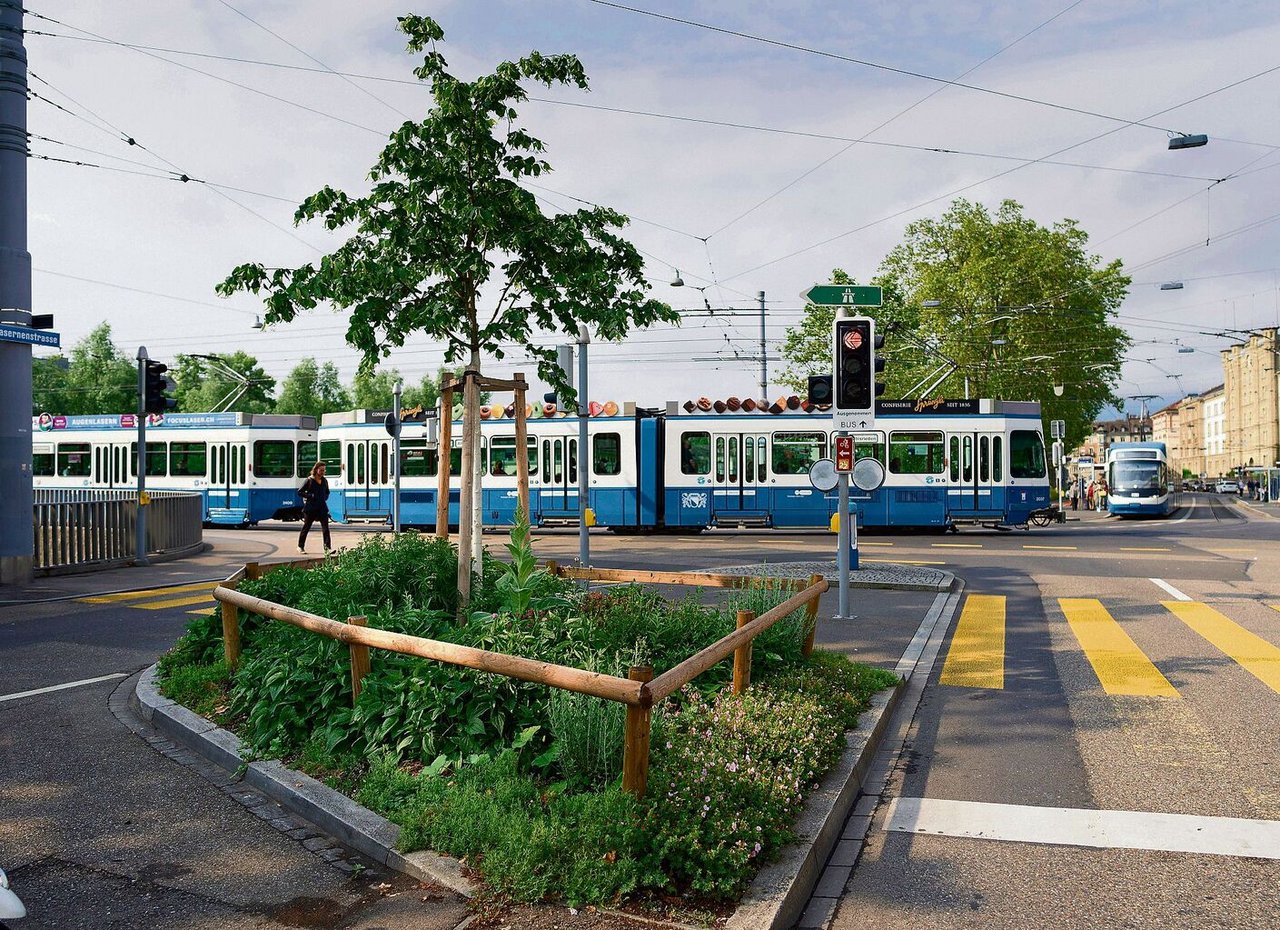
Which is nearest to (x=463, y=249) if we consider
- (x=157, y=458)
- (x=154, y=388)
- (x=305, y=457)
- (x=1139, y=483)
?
(x=154, y=388)

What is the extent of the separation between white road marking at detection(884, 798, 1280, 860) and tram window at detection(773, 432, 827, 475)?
21.0 metres

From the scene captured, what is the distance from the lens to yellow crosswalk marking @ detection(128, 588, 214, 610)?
1296 centimetres

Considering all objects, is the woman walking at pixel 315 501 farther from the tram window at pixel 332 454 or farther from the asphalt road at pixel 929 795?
the tram window at pixel 332 454

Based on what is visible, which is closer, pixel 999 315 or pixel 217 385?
pixel 999 315

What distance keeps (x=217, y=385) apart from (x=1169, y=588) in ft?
269

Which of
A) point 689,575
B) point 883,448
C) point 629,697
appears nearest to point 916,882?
point 629,697

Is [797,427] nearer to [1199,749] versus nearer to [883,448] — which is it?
[883,448]

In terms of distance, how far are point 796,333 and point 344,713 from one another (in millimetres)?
46152

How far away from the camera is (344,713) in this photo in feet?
18.5

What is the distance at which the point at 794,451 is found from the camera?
26.1m

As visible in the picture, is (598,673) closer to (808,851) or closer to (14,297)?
(808,851)

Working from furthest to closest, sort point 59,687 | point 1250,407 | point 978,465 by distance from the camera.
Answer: point 1250,407, point 978,465, point 59,687

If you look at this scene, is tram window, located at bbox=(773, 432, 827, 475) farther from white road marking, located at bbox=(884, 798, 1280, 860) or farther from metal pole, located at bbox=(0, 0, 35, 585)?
white road marking, located at bbox=(884, 798, 1280, 860)

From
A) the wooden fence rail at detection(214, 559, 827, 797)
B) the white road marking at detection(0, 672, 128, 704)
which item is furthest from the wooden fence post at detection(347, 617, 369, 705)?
the white road marking at detection(0, 672, 128, 704)
